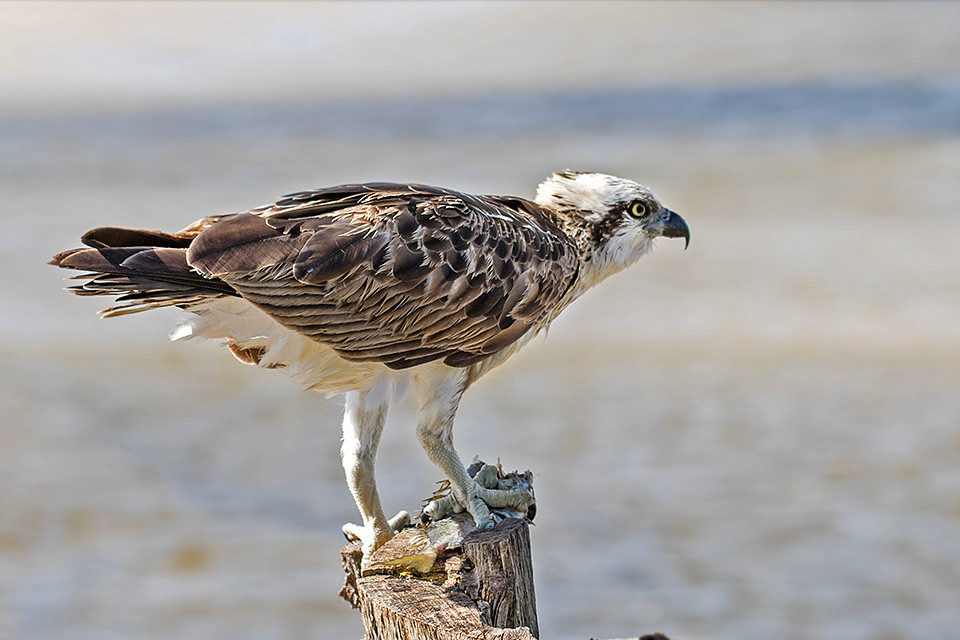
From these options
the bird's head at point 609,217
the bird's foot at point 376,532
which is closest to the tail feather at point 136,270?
the bird's foot at point 376,532

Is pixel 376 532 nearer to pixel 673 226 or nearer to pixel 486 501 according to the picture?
pixel 486 501

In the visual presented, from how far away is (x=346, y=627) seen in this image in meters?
9.09

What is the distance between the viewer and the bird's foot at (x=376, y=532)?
5199 mm

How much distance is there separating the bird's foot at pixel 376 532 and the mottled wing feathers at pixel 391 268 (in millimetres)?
758

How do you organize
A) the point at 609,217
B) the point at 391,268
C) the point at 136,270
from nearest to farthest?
1. the point at 136,270
2. the point at 391,268
3. the point at 609,217

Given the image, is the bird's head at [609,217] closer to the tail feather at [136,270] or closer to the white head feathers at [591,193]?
the white head feathers at [591,193]

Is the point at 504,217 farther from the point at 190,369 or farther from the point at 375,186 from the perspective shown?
the point at 190,369

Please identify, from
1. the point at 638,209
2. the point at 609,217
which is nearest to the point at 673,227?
the point at 638,209

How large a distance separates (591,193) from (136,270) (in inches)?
84.6

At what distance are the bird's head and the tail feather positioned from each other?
1.77m

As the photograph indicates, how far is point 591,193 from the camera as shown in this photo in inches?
219

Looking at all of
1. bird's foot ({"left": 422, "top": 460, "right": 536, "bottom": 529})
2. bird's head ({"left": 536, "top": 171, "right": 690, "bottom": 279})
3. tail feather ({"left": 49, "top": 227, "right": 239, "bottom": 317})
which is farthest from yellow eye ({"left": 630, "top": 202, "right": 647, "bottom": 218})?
tail feather ({"left": 49, "top": 227, "right": 239, "bottom": 317})

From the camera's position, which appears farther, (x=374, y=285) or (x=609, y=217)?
(x=609, y=217)

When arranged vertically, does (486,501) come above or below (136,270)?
below
